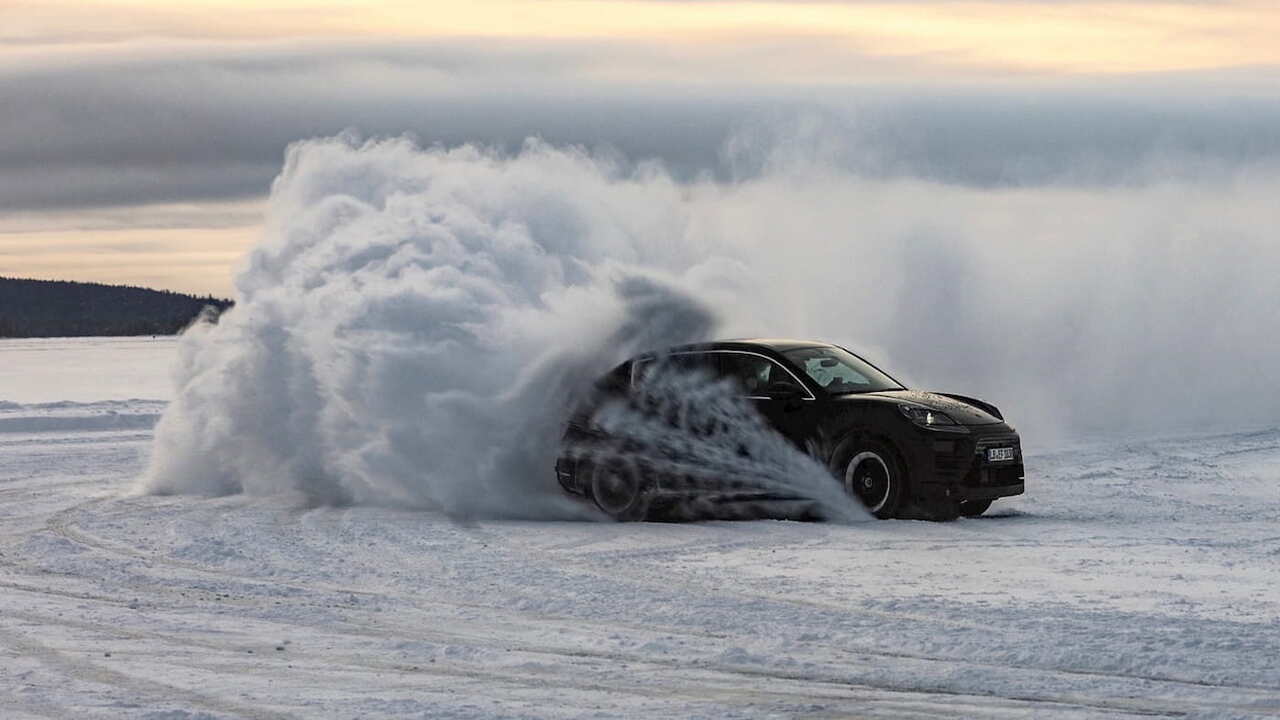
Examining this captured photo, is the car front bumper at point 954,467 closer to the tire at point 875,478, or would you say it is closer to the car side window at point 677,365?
the tire at point 875,478

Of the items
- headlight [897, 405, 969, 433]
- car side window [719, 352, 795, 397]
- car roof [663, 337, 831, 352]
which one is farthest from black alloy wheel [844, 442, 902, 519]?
car roof [663, 337, 831, 352]

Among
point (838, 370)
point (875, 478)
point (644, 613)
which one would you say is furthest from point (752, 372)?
point (644, 613)

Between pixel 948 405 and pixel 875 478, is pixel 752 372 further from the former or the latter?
pixel 948 405

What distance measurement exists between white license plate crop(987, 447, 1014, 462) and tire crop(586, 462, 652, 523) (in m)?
2.80

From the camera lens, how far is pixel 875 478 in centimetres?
1330

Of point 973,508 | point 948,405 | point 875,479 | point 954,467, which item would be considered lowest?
point 973,508

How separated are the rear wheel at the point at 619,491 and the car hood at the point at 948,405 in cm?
205

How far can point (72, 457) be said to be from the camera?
21547 millimetres

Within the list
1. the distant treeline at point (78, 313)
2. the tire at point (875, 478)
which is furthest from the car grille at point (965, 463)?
the distant treeline at point (78, 313)

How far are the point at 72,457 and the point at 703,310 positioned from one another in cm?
994

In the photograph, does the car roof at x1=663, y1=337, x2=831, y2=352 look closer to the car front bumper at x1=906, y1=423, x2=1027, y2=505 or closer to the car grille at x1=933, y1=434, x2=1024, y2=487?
the car front bumper at x1=906, y1=423, x2=1027, y2=505

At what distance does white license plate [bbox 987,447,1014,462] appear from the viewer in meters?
13.0

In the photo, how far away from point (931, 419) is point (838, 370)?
135cm

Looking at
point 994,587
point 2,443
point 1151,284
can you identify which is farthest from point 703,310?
point 1151,284
